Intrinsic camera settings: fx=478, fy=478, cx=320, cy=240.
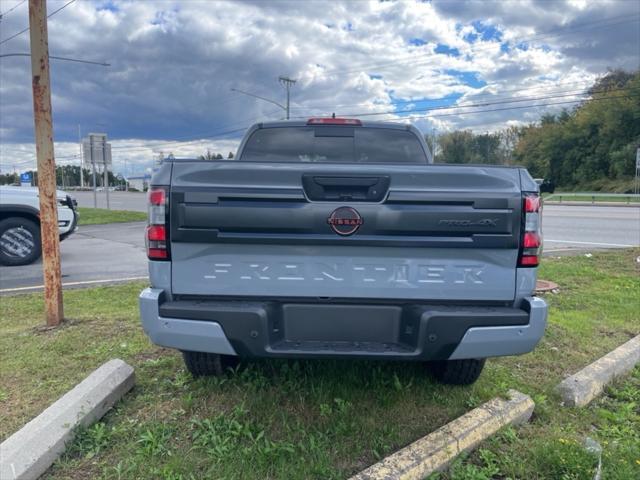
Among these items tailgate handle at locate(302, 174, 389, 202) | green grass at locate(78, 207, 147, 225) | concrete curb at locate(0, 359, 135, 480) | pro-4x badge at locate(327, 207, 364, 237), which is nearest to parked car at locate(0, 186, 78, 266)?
concrete curb at locate(0, 359, 135, 480)

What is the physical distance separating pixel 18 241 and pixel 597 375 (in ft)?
30.2

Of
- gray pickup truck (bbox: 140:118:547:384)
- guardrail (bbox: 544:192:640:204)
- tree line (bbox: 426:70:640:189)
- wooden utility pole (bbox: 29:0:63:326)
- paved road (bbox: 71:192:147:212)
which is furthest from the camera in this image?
tree line (bbox: 426:70:640:189)

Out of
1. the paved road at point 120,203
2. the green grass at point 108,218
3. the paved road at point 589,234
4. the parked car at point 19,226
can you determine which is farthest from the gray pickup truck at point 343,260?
the paved road at point 120,203

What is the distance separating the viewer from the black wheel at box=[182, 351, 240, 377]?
10.3 ft

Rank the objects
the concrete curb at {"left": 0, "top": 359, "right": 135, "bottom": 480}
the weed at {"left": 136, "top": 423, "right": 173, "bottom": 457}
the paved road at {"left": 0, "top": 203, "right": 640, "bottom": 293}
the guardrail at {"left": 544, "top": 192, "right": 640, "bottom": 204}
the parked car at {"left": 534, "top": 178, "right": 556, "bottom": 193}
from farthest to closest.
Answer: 1. the guardrail at {"left": 544, "top": 192, "right": 640, "bottom": 204}
2. the paved road at {"left": 0, "top": 203, "right": 640, "bottom": 293}
3. the parked car at {"left": 534, "top": 178, "right": 556, "bottom": 193}
4. the weed at {"left": 136, "top": 423, "right": 173, "bottom": 457}
5. the concrete curb at {"left": 0, "top": 359, "right": 135, "bottom": 480}

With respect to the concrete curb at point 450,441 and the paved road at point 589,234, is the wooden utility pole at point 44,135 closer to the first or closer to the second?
the concrete curb at point 450,441

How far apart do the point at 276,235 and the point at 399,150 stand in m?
2.45

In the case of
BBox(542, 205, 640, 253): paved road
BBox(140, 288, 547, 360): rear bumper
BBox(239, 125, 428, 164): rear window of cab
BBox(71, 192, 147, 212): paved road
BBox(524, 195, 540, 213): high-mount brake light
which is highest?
BBox(239, 125, 428, 164): rear window of cab

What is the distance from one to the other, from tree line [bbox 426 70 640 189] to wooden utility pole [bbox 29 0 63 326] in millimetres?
41885

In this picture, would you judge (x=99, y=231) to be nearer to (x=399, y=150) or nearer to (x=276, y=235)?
(x=399, y=150)

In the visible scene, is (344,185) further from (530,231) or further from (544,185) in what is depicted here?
(544,185)

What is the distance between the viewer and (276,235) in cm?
243

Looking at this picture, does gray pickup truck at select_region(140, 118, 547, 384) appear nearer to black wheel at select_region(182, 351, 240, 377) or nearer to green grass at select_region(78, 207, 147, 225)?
black wheel at select_region(182, 351, 240, 377)

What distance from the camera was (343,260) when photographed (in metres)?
2.47
